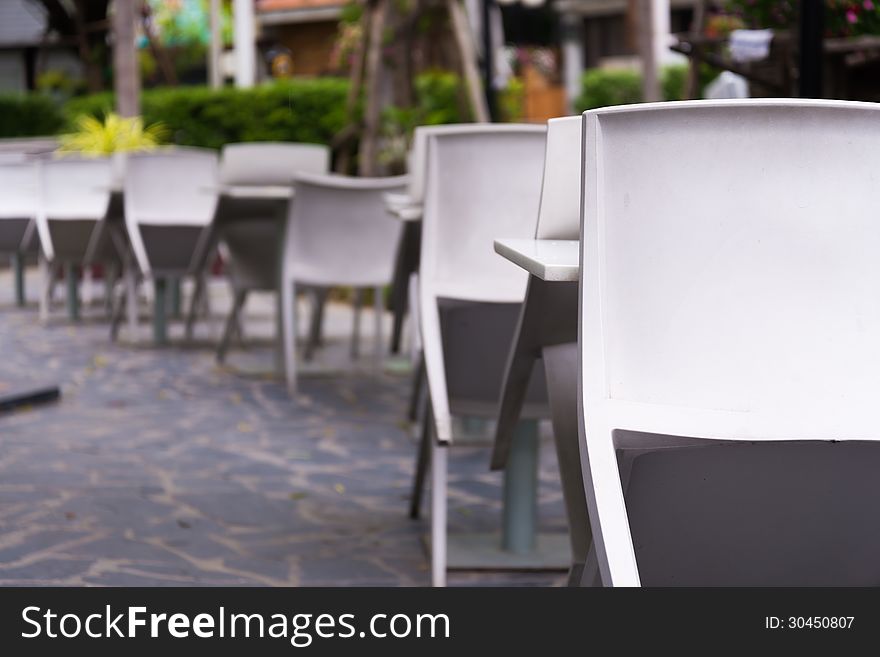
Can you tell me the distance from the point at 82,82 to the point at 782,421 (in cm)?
2679

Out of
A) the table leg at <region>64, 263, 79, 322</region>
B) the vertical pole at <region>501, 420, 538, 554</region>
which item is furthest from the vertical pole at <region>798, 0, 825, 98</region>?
the table leg at <region>64, 263, 79, 322</region>

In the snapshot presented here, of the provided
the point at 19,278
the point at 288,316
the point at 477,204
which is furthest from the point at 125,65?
the point at 477,204

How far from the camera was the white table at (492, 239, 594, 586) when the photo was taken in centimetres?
245

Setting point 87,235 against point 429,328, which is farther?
point 87,235

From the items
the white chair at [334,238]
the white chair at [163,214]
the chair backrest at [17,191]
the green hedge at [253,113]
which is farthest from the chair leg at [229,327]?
the green hedge at [253,113]

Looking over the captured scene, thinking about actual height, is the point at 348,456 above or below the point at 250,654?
below

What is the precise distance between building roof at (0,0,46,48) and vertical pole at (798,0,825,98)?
108 feet

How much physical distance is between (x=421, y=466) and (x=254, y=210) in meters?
3.81

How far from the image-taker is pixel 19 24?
3538 cm

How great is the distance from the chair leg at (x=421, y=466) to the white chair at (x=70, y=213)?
5.84 metres

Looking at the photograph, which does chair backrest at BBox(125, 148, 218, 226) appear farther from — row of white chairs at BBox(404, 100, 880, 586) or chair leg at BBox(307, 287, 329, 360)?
row of white chairs at BBox(404, 100, 880, 586)

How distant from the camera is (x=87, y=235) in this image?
9906 mm

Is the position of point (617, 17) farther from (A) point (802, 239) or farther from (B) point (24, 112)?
(A) point (802, 239)

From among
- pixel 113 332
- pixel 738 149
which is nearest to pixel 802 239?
pixel 738 149
